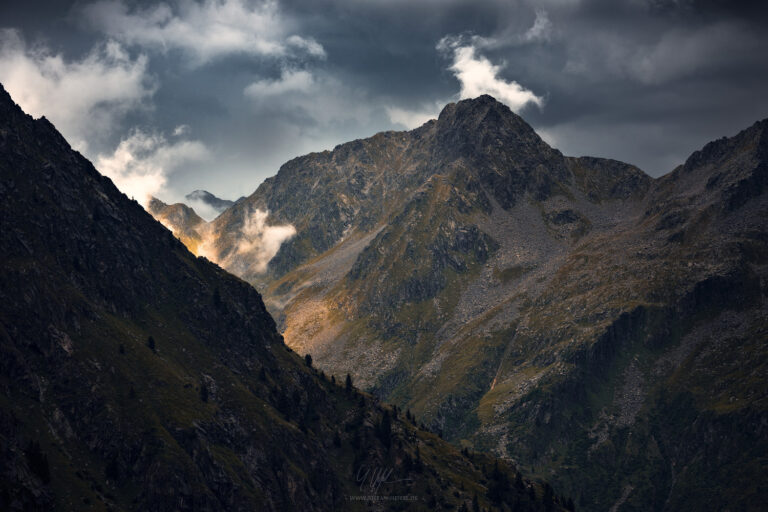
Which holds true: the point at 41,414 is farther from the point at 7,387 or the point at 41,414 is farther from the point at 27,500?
the point at 27,500

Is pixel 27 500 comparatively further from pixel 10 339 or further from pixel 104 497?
pixel 10 339

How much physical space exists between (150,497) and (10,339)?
64.2 meters

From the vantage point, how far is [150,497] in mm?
199500

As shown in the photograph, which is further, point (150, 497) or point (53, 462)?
point (150, 497)

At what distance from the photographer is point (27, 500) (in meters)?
160

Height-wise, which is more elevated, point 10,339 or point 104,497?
point 10,339

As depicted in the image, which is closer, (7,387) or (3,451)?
(3,451)

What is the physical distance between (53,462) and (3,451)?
62.4ft

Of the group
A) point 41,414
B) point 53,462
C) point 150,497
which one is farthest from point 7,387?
point 150,497

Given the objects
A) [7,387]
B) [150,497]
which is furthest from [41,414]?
[150,497]

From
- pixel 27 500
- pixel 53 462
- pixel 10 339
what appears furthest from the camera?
pixel 10 339

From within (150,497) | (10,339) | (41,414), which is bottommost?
(150,497)

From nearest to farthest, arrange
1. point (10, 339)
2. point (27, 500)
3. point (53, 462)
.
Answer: point (27, 500) → point (53, 462) → point (10, 339)

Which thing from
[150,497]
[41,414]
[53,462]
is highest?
[41,414]
